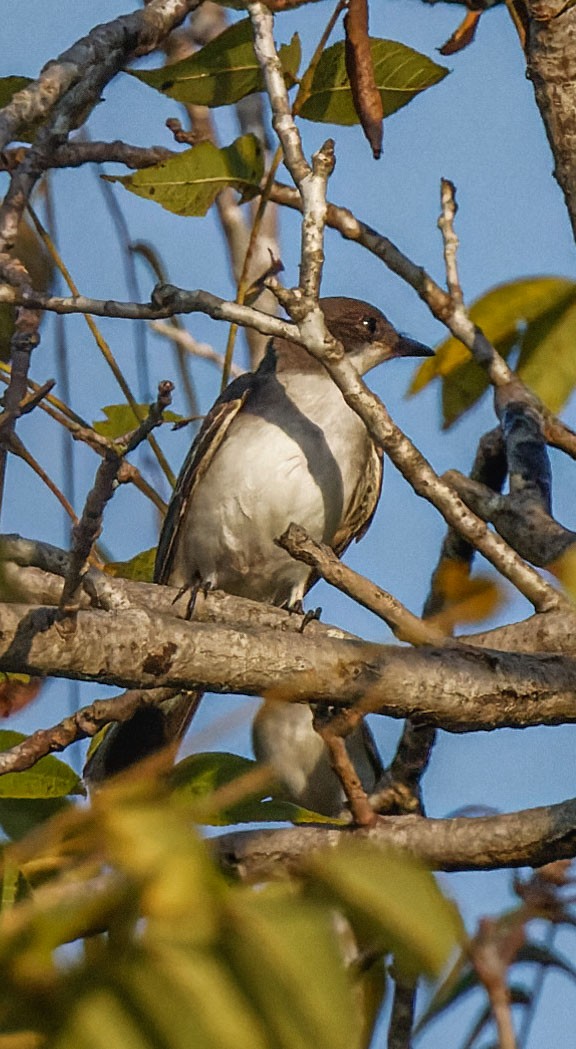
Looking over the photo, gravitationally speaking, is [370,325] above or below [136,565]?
above

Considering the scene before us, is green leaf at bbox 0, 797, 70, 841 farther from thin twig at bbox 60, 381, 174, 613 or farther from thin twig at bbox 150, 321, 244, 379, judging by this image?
thin twig at bbox 150, 321, 244, 379

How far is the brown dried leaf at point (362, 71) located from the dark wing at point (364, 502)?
241 cm

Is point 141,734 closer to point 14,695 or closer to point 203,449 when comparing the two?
point 203,449

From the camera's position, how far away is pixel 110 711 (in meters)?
3.12

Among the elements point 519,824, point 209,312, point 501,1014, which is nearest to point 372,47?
point 209,312

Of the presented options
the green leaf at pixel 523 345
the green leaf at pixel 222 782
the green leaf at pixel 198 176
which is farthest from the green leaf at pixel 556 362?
the green leaf at pixel 222 782

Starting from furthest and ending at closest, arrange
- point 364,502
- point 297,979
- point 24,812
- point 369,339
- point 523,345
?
1. point 369,339
2. point 364,502
3. point 523,345
4. point 24,812
5. point 297,979

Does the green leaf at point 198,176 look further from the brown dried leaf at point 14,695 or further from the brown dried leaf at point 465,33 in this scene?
the brown dried leaf at point 14,695

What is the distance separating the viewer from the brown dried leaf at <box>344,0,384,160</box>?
3703mm

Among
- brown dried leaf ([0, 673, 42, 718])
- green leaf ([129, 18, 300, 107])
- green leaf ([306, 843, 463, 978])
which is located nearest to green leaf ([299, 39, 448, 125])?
green leaf ([129, 18, 300, 107])

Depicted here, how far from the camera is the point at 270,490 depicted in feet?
19.0

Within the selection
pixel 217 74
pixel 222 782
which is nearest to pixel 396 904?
pixel 222 782

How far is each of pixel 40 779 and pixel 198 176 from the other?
6.07 feet

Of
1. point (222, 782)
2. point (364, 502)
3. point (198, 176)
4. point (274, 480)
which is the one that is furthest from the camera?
point (364, 502)
